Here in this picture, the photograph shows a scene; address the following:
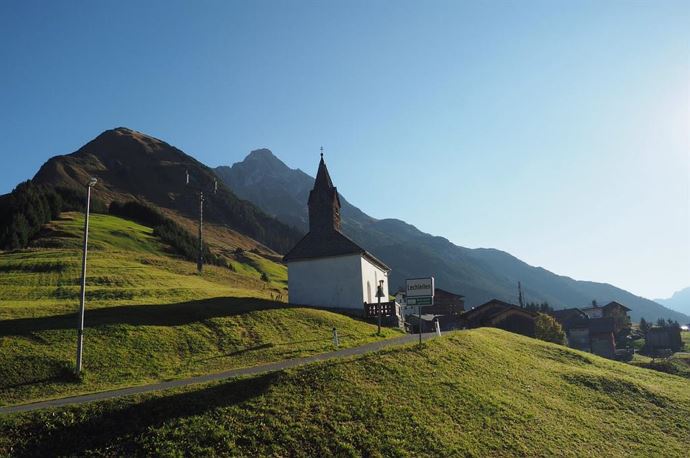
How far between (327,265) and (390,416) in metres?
30.1

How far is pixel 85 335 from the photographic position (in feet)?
93.7

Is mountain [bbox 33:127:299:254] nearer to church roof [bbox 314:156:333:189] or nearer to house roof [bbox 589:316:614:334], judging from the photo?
house roof [bbox 589:316:614:334]

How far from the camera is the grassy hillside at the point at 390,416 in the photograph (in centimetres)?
1411

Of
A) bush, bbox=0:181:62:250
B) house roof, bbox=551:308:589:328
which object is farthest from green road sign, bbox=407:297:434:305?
house roof, bbox=551:308:589:328

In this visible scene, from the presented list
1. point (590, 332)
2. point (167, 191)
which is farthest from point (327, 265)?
point (167, 191)

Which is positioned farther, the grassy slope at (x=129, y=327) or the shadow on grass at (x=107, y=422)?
the grassy slope at (x=129, y=327)

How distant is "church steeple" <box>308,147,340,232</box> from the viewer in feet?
161

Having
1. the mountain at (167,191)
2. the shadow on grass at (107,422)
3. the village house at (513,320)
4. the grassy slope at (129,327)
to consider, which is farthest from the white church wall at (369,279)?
the mountain at (167,191)

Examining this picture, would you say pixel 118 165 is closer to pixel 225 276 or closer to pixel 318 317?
pixel 225 276

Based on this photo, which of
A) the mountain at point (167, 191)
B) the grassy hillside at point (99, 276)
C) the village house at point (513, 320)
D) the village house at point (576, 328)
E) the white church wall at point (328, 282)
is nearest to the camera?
the grassy hillside at point (99, 276)

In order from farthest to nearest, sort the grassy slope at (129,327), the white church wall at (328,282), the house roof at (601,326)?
the house roof at (601,326) → the white church wall at (328,282) → the grassy slope at (129,327)

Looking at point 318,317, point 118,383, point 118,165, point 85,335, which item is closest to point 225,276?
point 318,317

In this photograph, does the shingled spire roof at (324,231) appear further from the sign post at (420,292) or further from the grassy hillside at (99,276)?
the sign post at (420,292)

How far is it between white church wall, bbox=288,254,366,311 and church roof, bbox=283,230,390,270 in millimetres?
448
